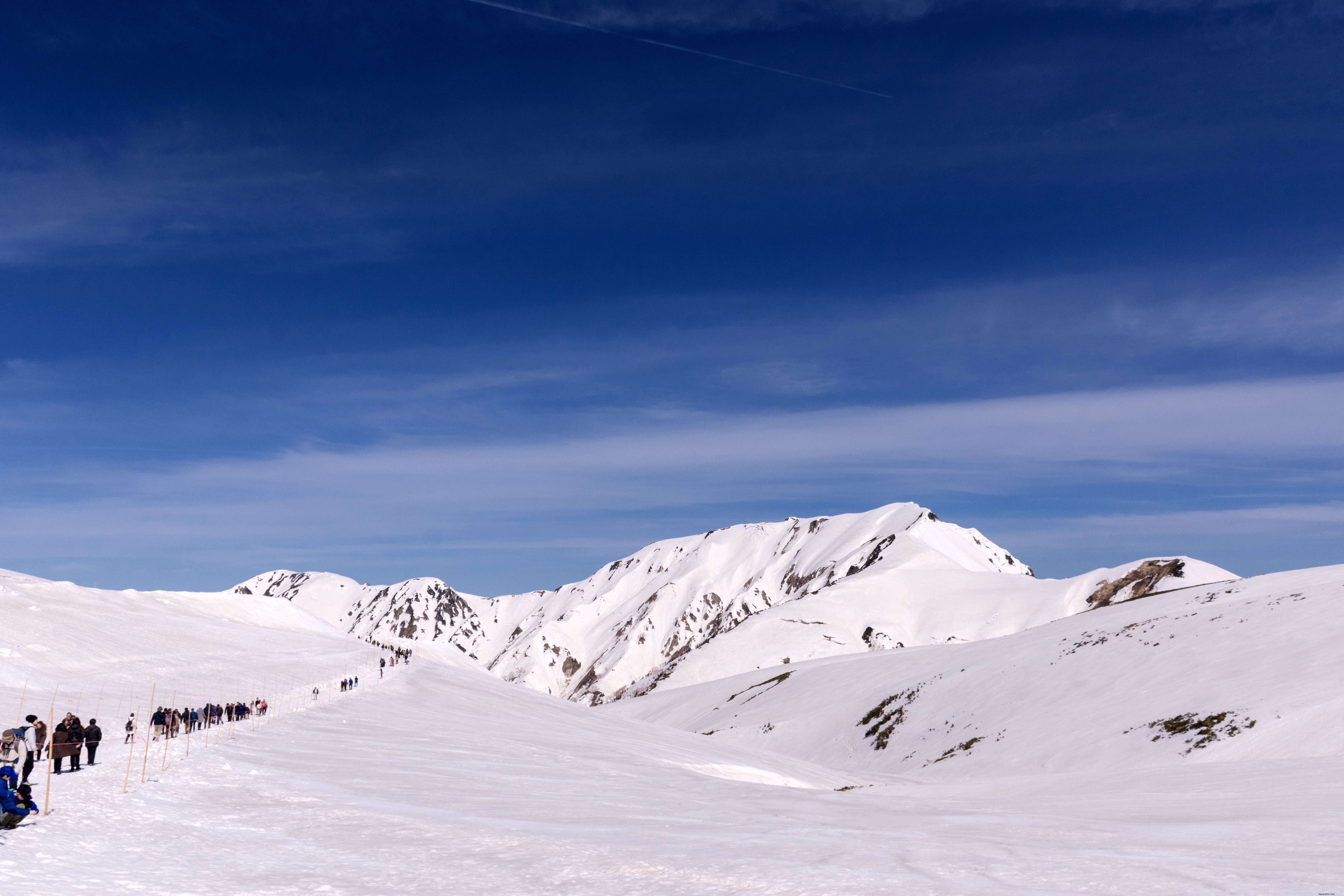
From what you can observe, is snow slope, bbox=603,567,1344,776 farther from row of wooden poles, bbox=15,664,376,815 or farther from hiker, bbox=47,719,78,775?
hiker, bbox=47,719,78,775

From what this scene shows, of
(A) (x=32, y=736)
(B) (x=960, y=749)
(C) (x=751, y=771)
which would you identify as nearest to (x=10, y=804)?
(A) (x=32, y=736)

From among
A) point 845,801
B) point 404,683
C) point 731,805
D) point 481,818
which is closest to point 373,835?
point 481,818

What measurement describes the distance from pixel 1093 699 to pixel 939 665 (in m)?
24.5

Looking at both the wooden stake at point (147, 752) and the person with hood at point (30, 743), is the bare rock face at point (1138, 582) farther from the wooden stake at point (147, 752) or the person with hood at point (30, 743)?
the person with hood at point (30, 743)

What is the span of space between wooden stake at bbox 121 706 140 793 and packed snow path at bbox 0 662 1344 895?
9.9 inches

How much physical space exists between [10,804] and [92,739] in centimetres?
1039

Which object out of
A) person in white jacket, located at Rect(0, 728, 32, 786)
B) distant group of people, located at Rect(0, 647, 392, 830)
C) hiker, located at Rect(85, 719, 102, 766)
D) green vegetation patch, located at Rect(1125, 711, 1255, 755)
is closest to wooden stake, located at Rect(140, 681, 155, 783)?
distant group of people, located at Rect(0, 647, 392, 830)

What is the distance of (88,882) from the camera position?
46.8ft

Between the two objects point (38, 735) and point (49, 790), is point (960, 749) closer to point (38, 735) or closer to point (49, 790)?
point (38, 735)

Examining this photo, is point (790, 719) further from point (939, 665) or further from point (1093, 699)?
point (1093, 699)

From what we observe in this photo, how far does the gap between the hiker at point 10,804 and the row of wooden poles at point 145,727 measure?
569 mm

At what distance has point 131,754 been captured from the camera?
2781 cm

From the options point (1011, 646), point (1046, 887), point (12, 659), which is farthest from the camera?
point (1011, 646)

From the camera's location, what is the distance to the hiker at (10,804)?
56.9 ft
